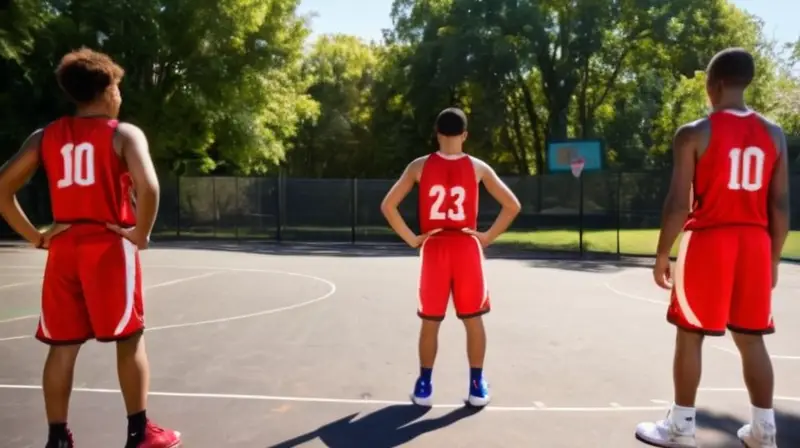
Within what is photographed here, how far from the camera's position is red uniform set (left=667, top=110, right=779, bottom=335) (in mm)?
3832

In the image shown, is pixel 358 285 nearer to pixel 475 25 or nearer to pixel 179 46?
pixel 179 46

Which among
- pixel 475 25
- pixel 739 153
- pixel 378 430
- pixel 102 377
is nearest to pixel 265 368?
pixel 102 377

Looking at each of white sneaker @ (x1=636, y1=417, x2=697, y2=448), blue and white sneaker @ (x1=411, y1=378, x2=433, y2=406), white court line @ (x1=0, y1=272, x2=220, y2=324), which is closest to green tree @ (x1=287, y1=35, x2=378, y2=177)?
white court line @ (x1=0, y1=272, x2=220, y2=324)

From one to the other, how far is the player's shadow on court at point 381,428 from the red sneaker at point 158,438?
542 mm

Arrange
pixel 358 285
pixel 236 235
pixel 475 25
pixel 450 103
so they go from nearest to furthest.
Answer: pixel 358 285, pixel 236 235, pixel 475 25, pixel 450 103

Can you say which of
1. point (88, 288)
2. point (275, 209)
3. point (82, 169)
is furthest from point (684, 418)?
point (275, 209)

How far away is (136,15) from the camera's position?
27.7 metres

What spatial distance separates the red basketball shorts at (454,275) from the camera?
15.9 ft

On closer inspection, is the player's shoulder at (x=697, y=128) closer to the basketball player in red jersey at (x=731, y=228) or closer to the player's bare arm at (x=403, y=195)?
the basketball player in red jersey at (x=731, y=228)

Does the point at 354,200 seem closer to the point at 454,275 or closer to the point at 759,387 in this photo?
the point at 454,275

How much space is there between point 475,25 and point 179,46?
15227 millimetres

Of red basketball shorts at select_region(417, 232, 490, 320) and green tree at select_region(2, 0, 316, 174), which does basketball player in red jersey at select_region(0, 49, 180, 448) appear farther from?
green tree at select_region(2, 0, 316, 174)

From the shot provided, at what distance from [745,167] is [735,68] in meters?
0.54

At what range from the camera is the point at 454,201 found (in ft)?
16.0
